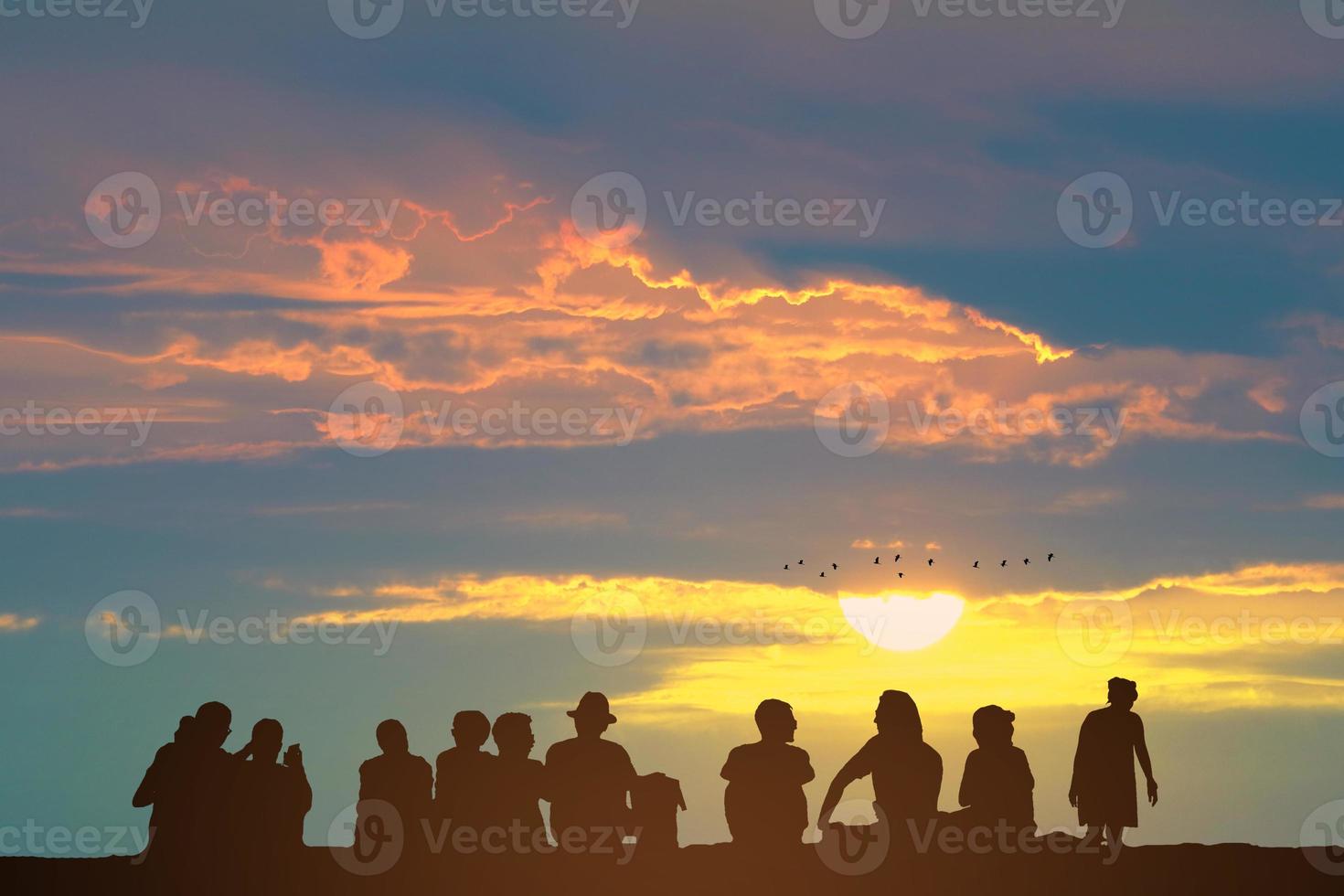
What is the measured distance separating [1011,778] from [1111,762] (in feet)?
7.11

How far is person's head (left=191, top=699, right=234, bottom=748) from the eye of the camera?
18109 millimetres

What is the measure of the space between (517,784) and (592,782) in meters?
0.84

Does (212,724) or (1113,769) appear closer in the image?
(212,724)

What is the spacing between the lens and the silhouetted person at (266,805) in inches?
727

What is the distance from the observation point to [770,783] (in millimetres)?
18641

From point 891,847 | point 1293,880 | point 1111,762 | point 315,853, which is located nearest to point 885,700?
point 891,847

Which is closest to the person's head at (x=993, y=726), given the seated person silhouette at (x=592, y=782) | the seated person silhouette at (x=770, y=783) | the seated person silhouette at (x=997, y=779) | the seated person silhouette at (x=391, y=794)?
the seated person silhouette at (x=997, y=779)

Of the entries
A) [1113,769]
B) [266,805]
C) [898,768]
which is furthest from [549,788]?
[1113,769]

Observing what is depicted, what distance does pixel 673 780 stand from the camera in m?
19.1

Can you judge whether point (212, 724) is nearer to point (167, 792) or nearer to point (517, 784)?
A: point (167, 792)

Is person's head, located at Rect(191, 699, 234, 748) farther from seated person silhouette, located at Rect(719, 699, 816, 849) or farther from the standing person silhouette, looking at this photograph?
the standing person silhouette

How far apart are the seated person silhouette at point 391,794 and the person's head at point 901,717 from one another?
200 inches

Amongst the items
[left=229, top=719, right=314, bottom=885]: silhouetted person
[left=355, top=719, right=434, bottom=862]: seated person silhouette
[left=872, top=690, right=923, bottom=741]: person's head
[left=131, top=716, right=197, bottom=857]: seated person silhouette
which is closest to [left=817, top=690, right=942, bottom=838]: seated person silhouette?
[left=872, top=690, right=923, bottom=741]: person's head

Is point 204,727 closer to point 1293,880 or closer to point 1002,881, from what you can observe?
point 1002,881
